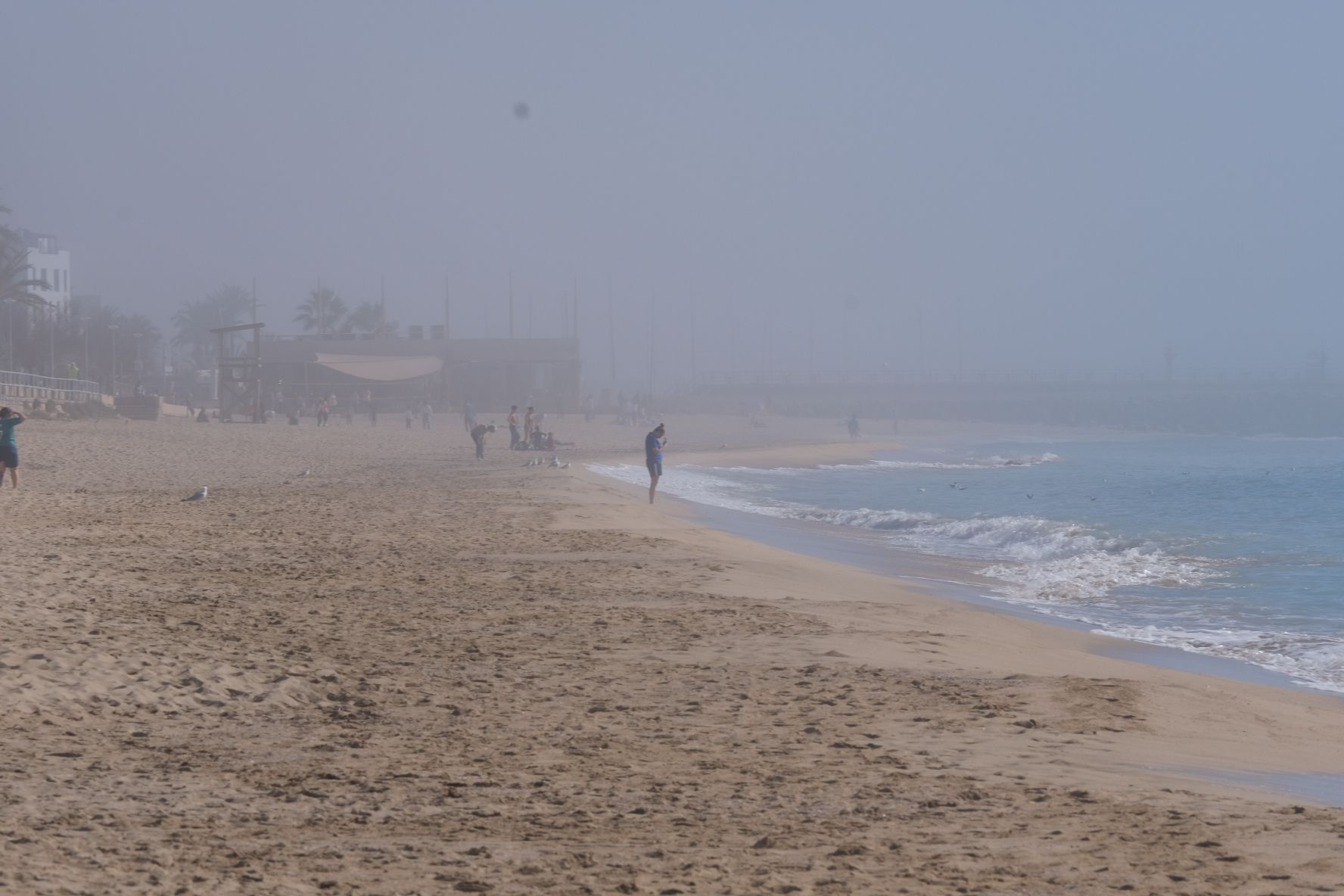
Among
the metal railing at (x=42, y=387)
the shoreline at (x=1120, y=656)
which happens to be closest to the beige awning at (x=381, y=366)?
the metal railing at (x=42, y=387)

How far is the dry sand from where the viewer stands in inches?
167

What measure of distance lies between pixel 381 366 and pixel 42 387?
77.2 feet

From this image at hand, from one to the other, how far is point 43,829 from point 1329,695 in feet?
26.3

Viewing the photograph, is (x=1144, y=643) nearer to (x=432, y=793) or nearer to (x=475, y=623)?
(x=475, y=623)

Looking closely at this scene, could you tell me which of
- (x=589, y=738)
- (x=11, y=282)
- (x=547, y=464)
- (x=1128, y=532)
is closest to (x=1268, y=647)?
(x=589, y=738)

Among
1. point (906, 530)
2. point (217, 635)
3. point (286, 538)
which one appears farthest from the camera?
point (906, 530)

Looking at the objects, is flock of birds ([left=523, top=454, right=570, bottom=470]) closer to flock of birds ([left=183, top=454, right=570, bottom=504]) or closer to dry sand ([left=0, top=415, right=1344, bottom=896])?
flock of birds ([left=183, top=454, right=570, bottom=504])

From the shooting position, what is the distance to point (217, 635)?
8.05 metres

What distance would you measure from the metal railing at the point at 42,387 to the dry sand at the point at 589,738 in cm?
3047

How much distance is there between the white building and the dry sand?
82.4 meters

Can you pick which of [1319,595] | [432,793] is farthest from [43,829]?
[1319,595]

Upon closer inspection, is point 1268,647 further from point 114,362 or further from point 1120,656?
point 114,362

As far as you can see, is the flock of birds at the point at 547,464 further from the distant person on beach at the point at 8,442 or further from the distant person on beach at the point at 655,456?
the distant person on beach at the point at 8,442

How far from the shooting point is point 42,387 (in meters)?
42.2
